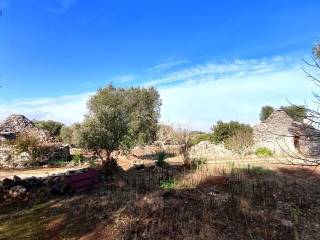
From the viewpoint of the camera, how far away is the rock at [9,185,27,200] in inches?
549

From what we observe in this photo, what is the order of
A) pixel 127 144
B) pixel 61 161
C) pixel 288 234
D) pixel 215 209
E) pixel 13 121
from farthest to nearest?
1. pixel 13 121
2. pixel 61 161
3. pixel 127 144
4. pixel 215 209
5. pixel 288 234

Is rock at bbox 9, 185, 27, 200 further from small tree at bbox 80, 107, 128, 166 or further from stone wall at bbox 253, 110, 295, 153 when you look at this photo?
stone wall at bbox 253, 110, 295, 153

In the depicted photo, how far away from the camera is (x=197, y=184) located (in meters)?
15.3

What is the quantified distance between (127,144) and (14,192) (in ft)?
30.3

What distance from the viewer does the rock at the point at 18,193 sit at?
1394cm

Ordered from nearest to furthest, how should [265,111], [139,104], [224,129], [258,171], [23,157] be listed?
1. [258,171]
2. [23,157]
3. [224,129]
4. [139,104]
5. [265,111]

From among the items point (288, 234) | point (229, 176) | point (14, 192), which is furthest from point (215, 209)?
point (14, 192)

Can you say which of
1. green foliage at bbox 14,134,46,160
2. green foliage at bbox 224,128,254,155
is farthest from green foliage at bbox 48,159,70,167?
green foliage at bbox 224,128,254,155

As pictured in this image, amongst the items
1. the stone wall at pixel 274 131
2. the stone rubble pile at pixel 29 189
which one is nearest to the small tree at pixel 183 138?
the stone rubble pile at pixel 29 189

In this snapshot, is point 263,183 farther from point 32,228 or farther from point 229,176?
point 32,228

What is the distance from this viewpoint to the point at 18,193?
13984 millimetres

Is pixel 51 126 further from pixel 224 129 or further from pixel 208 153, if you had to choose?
pixel 208 153

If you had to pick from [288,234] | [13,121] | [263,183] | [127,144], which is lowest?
[288,234]

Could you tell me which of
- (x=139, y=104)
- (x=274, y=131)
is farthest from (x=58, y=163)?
(x=139, y=104)
